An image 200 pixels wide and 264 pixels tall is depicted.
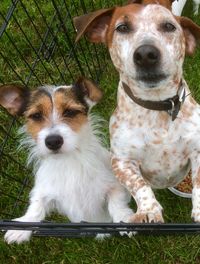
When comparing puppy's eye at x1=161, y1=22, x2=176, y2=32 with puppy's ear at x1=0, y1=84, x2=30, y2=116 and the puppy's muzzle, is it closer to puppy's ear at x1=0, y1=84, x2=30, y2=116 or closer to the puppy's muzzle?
the puppy's muzzle

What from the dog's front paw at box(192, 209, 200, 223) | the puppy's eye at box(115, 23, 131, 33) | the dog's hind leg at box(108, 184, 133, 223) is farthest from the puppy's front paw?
the puppy's eye at box(115, 23, 131, 33)

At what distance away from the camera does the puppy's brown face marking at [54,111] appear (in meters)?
3.26

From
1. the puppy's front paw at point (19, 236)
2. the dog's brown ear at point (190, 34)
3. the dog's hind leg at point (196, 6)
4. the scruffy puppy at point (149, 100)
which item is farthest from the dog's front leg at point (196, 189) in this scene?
the dog's hind leg at point (196, 6)

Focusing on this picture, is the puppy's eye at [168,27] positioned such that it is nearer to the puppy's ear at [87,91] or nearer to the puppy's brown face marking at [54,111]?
the puppy's ear at [87,91]

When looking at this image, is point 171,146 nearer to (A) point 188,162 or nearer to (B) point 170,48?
(A) point 188,162

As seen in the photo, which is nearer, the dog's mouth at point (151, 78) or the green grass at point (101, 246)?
the dog's mouth at point (151, 78)

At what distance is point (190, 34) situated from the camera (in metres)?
3.09

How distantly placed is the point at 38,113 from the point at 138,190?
76 cm

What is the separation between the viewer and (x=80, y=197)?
363 cm

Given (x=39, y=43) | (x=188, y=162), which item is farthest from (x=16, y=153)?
(x=188, y=162)

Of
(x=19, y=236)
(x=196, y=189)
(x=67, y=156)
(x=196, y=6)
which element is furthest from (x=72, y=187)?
(x=196, y=6)

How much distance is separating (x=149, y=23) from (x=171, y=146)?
0.74 metres

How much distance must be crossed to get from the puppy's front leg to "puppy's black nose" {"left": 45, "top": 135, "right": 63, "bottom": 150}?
0.38 metres

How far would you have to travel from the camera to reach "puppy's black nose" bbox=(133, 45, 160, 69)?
267 cm
